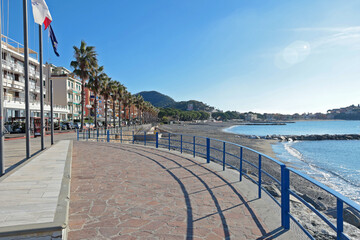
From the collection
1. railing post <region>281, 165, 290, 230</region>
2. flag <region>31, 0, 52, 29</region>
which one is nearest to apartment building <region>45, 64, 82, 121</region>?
flag <region>31, 0, 52, 29</region>

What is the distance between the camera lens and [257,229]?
3.63 meters

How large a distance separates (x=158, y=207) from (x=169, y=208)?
23cm

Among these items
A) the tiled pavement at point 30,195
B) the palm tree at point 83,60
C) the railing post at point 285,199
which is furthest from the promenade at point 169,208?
the palm tree at point 83,60

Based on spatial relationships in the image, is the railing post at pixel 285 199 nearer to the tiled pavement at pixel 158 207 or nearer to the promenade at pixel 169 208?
the promenade at pixel 169 208

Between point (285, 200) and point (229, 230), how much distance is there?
3.65 feet

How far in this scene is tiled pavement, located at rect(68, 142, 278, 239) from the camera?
11.4 ft

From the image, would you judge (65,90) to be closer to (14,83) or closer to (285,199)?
(14,83)

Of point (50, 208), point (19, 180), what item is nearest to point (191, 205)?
point (50, 208)

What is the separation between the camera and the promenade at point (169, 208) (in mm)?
3471

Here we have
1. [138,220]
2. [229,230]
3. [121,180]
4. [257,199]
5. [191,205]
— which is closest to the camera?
[229,230]

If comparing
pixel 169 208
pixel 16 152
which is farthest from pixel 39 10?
pixel 169 208

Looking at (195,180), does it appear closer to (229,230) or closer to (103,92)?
(229,230)

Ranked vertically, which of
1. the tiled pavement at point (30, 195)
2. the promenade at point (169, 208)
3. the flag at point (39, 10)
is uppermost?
the flag at point (39, 10)

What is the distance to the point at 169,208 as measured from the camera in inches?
172
